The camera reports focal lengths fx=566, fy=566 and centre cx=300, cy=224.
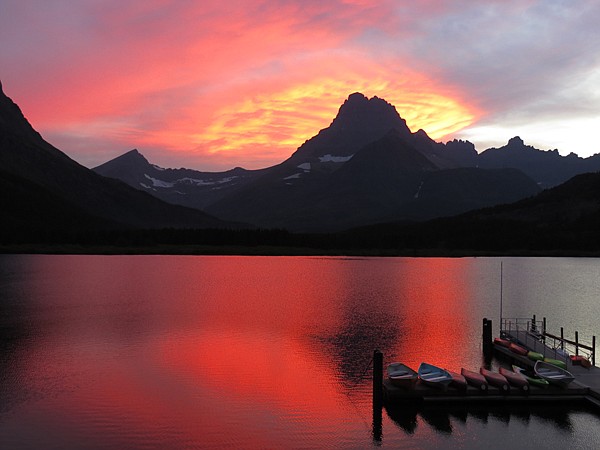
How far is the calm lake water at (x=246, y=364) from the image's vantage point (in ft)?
105

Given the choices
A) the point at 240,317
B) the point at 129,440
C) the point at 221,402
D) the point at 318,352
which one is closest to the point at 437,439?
the point at 221,402

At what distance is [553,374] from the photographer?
3891 cm

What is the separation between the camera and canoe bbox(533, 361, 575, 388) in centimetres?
3784

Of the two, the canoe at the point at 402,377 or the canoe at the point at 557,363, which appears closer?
the canoe at the point at 402,377

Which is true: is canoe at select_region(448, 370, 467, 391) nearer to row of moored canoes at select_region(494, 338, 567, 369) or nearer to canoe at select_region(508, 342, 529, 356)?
row of moored canoes at select_region(494, 338, 567, 369)

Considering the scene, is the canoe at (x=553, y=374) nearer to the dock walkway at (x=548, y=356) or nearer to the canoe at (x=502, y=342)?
the dock walkway at (x=548, y=356)

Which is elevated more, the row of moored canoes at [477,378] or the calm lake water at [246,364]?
the row of moored canoes at [477,378]

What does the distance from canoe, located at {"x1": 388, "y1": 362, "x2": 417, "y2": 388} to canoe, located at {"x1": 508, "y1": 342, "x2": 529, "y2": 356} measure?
14373 millimetres

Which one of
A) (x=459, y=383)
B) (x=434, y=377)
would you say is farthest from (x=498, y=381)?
(x=434, y=377)

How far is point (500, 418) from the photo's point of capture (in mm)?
35000

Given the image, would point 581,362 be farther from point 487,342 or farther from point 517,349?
point 487,342

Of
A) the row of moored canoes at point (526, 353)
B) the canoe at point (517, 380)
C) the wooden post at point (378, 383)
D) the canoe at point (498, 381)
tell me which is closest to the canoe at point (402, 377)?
the wooden post at point (378, 383)

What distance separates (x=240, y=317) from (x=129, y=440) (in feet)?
138

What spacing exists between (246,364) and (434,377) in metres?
16.5
